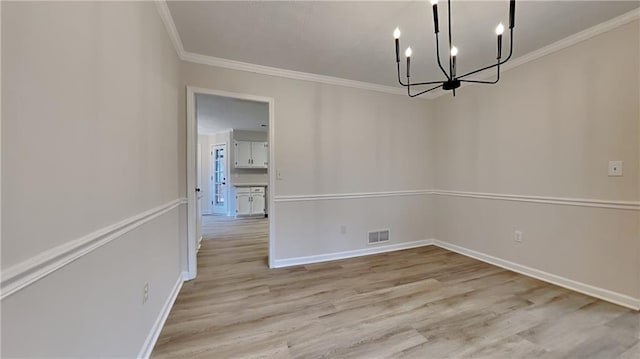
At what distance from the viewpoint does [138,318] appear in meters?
1.49

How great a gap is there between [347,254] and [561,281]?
2.27 metres

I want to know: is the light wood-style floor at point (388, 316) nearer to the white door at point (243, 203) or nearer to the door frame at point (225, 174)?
the white door at point (243, 203)

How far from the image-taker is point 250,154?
7242mm

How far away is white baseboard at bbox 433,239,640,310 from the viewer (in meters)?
2.19

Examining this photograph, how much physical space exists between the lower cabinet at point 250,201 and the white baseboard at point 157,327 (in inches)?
177

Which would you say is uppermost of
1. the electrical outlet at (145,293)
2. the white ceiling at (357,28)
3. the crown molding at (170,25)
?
the white ceiling at (357,28)

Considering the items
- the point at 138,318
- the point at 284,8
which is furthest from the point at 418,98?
the point at 138,318

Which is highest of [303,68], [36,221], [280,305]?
[303,68]

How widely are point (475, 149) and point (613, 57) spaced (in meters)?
1.47

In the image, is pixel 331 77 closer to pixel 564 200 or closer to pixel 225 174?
pixel 564 200

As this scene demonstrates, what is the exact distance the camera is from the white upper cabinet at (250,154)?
7.11 m

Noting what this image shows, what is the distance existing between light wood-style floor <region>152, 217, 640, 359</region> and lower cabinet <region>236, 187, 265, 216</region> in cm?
387

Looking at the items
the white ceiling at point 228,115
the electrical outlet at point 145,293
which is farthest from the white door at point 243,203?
the electrical outlet at point 145,293

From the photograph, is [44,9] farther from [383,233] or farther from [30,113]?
[383,233]
